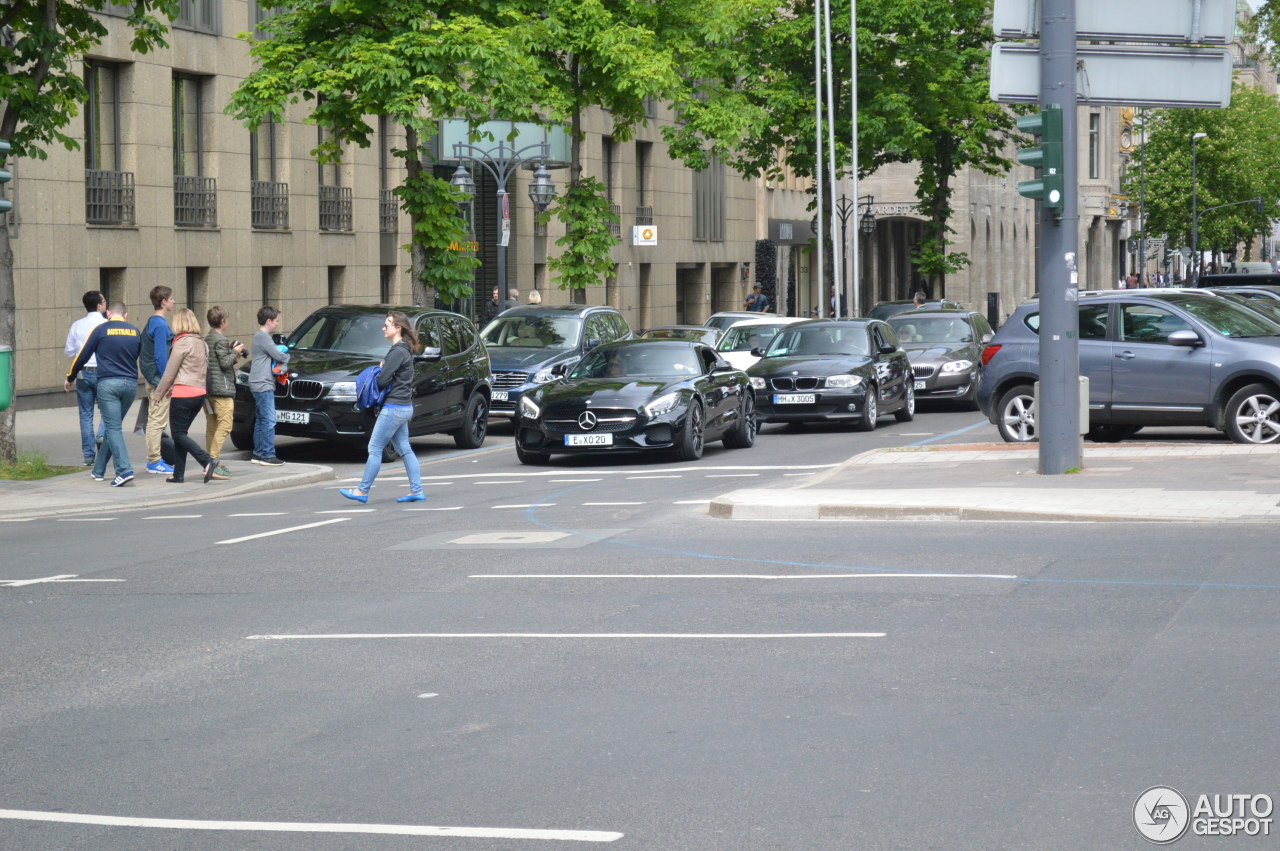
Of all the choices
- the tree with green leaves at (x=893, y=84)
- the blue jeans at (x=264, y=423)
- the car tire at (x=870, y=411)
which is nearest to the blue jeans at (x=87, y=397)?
the blue jeans at (x=264, y=423)

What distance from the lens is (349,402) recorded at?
67.1ft

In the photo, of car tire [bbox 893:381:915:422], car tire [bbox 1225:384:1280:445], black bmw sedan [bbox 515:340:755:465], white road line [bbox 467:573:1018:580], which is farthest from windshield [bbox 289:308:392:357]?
white road line [bbox 467:573:1018:580]

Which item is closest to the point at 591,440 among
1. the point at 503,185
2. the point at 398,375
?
the point at 398,375

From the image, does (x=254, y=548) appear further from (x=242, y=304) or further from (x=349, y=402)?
(x=242, y=304)

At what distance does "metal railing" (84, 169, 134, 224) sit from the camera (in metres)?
29.4

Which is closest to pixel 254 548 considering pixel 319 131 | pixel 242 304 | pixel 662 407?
pixel 662 407

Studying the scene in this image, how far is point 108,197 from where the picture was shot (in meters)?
29.9

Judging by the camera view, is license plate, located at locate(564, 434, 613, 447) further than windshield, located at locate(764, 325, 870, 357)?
No

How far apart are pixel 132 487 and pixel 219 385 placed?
1.44m

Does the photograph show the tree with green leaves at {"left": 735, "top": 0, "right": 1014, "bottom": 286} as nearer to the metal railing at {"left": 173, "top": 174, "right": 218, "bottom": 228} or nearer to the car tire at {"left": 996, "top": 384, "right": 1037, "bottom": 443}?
the metal railing at {"left": 173, "top": 174, "right": 218, "bottom": 228}

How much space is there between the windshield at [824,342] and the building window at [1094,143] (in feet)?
218

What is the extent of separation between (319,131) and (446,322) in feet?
46.1

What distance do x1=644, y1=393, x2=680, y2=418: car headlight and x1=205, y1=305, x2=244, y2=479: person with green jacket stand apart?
14.8 ft

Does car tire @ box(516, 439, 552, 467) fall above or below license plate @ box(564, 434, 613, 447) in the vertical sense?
below
